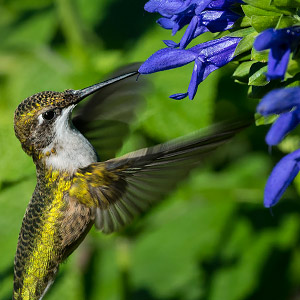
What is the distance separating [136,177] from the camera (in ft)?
4.99

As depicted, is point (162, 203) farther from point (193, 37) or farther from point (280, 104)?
point (280, 104)

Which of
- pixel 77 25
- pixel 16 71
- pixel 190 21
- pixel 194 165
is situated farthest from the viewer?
pixel 16 71

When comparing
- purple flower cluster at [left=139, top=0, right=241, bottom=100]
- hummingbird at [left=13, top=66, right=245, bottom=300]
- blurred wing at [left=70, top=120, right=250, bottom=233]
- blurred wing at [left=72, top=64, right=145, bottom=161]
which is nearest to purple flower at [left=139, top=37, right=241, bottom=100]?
purple flower cluster at [left=139, top=0, right=241, bottom=100]

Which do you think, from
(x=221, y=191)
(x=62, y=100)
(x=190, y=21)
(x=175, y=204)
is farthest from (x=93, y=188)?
(x=175, y=204)

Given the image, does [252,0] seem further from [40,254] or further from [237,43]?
[40,254]

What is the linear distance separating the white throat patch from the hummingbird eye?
0.02 m

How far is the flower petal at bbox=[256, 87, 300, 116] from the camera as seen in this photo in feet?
3.41

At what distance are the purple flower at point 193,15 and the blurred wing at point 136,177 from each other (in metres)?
0.21

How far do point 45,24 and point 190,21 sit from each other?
1.68m

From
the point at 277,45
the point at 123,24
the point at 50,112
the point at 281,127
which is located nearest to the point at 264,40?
the point at 277,45

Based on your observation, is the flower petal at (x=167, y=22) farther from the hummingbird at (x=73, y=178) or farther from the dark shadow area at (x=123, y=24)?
the dark shadow area at (x=123, y=24)

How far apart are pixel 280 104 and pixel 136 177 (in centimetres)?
55

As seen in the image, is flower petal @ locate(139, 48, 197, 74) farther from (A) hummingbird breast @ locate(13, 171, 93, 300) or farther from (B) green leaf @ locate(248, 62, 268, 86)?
(A) hummingbird breast @ locate(13, 171, 93, 300)

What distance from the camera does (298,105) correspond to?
44.2 inches
